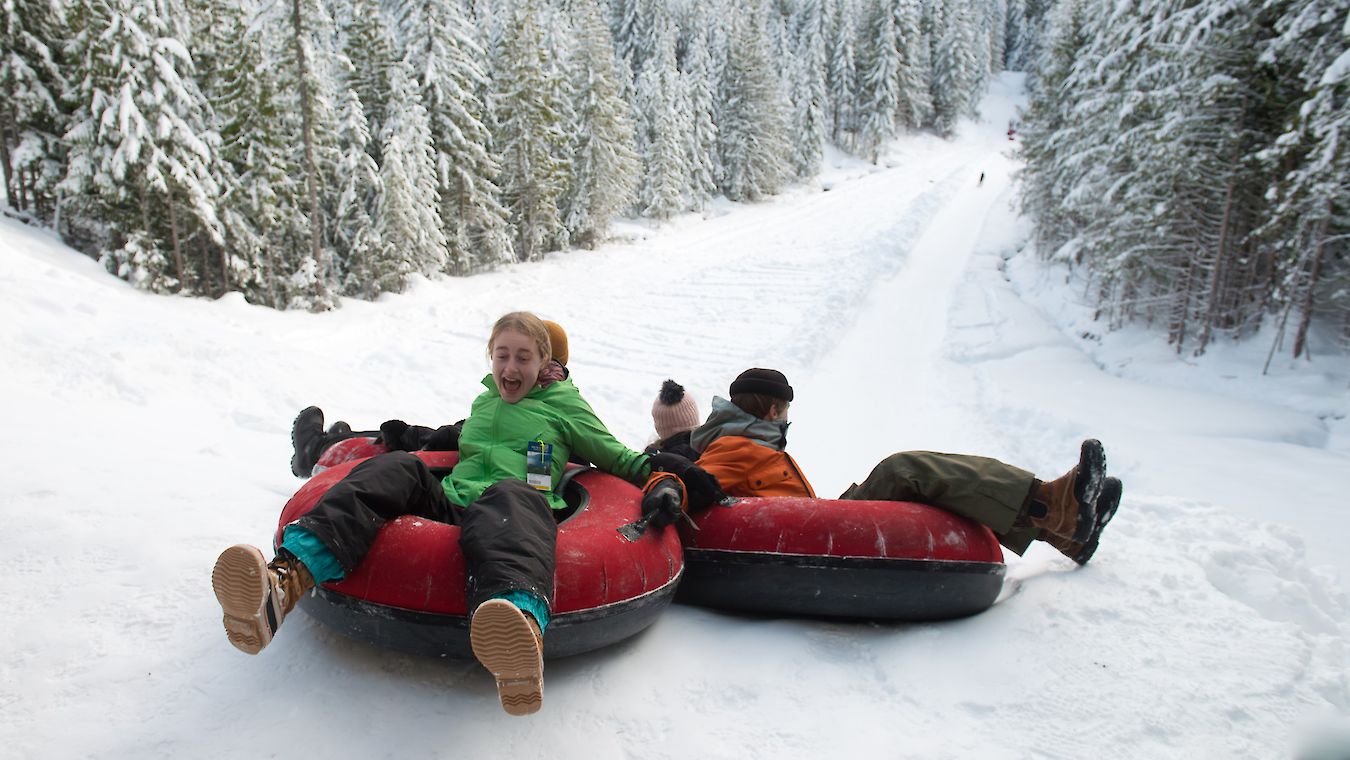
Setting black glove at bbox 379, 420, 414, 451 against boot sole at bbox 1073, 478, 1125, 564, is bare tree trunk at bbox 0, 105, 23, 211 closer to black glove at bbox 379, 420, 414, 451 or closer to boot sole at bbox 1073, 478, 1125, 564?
black glove at bbox 379, 420, 414, 451

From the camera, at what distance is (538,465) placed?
10.8ft

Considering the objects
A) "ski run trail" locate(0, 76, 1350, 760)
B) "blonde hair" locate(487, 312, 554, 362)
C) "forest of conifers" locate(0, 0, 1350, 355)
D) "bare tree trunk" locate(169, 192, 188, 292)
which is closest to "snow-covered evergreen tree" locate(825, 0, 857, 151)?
"forest of conifers" locate(0, 0, 1350, 355)

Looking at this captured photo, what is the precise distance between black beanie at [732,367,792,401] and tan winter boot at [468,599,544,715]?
7.65 ft

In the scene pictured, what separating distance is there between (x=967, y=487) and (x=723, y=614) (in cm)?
147

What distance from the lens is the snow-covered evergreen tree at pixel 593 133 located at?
88.9ft

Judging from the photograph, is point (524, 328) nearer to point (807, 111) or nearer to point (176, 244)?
point (176, 244)

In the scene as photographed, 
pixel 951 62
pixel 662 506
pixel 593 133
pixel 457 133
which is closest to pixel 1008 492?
pixel 662 506

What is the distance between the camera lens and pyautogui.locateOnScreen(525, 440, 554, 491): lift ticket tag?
3.29 m

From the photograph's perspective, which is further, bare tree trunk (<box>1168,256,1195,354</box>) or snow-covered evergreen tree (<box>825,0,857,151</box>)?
snow-covered evergreen tree (<box>825,0,857,151</box>)

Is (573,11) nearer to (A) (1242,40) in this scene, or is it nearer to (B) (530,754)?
(A) (1242,40)

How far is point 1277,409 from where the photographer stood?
7566mm

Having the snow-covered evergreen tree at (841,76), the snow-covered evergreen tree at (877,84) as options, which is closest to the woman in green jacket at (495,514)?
the snow-covered evergreen tree at (877,84)

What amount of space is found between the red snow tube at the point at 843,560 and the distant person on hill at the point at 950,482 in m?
0.15

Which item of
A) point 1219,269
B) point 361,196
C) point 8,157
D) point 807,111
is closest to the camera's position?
point 1219,269
